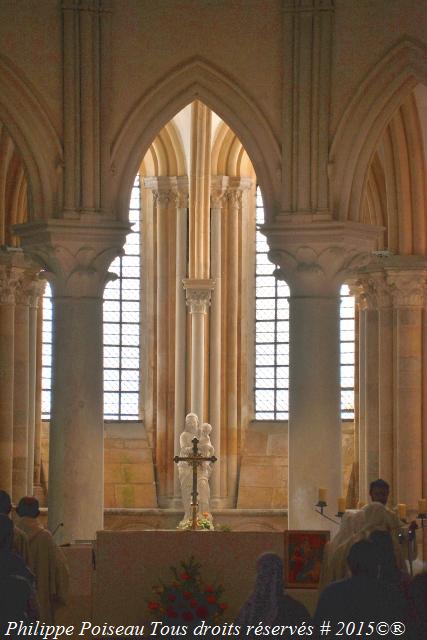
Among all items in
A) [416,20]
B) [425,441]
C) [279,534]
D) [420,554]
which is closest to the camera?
[279,534]

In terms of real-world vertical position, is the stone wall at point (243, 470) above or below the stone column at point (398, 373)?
below

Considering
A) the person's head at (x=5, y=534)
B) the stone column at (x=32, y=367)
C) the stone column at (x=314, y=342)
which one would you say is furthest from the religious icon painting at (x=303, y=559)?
the stone column at (x=32, y=367)

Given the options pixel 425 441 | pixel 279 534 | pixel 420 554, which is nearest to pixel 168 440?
pixel 425 441

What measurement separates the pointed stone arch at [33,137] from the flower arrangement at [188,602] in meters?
4.53

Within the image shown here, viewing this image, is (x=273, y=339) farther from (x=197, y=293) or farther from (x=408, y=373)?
(x=408, y=373)

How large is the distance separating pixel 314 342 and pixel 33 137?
318 centimetres

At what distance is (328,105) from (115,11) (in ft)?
7.04

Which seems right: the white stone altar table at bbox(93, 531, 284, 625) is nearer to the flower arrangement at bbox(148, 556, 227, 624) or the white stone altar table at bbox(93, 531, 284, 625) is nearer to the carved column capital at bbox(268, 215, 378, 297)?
the flower arrangement at bbox(148, 556, 227, 624)

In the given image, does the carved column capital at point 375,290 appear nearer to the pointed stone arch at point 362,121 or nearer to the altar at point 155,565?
the pointed stone arch at point 362,121

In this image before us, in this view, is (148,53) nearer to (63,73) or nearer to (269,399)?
(63,73)

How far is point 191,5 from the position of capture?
637 inches

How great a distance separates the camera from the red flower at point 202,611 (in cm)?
1264

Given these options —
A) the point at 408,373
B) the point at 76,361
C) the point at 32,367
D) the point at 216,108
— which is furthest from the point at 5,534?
the point at 32,367

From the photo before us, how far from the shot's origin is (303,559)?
13.0 metres
